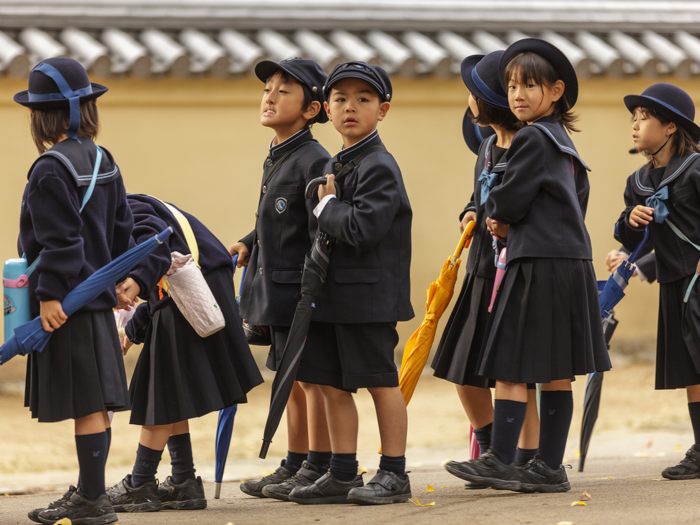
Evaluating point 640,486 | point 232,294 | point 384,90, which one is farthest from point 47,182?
point 640,486

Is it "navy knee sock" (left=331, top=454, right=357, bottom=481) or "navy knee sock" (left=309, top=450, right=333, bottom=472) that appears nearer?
"navy knee sock" (left=331, top=454, right=357, bottom=481)

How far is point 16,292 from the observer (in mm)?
3053

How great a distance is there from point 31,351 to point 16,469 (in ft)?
9.16

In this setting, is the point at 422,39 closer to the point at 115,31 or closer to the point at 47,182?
the point at 115,31

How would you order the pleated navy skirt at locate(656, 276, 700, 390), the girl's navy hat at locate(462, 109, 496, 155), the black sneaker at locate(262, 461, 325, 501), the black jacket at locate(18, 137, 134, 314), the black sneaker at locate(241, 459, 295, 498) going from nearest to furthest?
1. the black jacket at locate(18, 137, 134, 314)
2. the black sneaker at locate(262, 461, 325, 501)
3. the black sneaker at locate(241, 459, 295, 498)
4. the pleated navy skirt at locate(656, 276, 700, 390)
5. the girl's navy hat at locate(462, 109, 496, 155)

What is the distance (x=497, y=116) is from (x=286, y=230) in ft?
3.35

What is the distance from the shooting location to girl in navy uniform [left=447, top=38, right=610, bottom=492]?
335 cm

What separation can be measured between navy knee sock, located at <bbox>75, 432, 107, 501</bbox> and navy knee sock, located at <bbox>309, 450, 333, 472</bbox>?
0.92m

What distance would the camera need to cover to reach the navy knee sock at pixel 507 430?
3.35 m

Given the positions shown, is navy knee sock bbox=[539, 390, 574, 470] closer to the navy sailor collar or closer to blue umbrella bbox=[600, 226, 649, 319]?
blue umbrella bbox=[600, 226, 649, 319]

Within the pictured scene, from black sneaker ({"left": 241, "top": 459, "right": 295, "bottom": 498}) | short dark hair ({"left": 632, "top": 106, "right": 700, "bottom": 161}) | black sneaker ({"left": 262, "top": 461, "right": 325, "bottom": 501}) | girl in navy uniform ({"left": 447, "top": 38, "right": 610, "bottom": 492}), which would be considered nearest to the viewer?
girl in navy uniform ({"left": 447, "top": 38, "right": 610, "bottom": 492})

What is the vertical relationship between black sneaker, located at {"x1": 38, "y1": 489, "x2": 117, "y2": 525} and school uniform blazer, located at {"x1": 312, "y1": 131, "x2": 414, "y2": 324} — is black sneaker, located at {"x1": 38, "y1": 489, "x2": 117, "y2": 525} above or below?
below

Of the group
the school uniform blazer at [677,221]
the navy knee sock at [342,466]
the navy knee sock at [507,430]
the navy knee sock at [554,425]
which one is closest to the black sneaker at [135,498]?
the navy knee sock at [342,466]

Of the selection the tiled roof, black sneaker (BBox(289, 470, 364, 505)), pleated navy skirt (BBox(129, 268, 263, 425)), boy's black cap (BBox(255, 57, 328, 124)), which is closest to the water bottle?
pleated navy skirt (BBox(129, 268, 263, 425))
